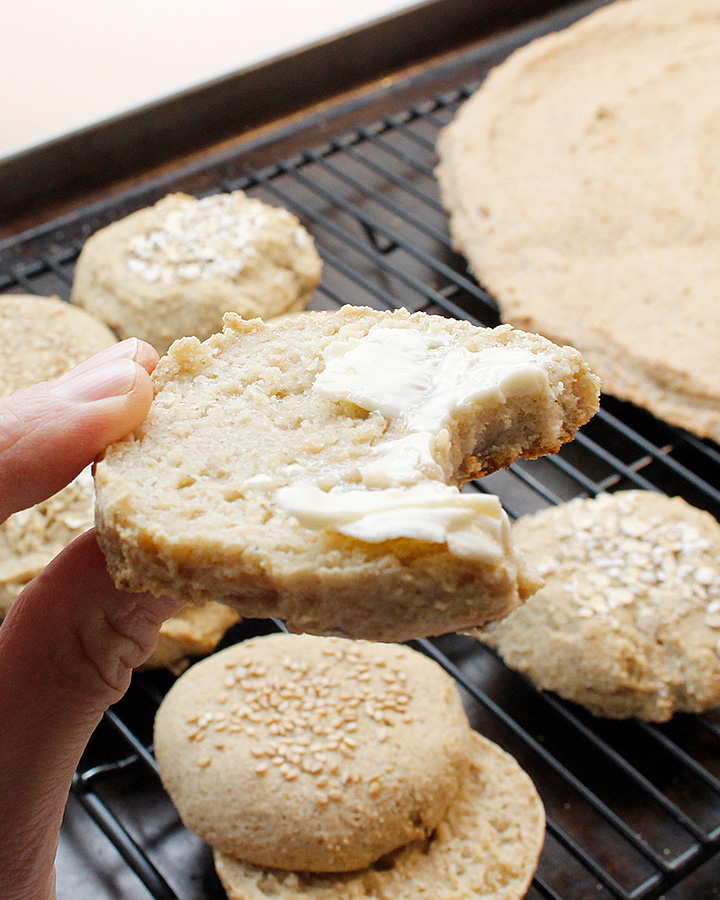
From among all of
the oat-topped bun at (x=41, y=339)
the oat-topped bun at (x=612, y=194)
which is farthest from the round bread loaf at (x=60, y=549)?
the oat-topped bun at (x=612, y=194)

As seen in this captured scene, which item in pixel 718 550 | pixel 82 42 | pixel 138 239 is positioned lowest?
pixel 718 550

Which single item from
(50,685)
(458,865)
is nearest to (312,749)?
(458,865)

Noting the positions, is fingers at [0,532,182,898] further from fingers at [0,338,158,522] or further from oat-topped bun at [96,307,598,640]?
oat-topped bun at [96,307,598,640]

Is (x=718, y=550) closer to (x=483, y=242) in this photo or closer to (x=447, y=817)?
(x=447, y=817)

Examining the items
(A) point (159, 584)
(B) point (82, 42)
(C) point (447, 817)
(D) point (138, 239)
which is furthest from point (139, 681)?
(B) point (82, 42)

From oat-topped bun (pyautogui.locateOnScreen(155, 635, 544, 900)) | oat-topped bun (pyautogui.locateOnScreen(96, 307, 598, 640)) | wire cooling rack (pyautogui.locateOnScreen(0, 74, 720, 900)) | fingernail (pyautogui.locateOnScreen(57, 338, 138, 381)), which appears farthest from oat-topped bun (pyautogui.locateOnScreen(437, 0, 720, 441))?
fingernail (pyautogui.locateOnScreen(57, 338, 138, 381))

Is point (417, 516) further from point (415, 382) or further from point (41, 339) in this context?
point (41, 339)

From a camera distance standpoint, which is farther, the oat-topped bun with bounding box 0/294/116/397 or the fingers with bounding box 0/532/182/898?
the oat-topped bun with bounding box 0/294/116/397
